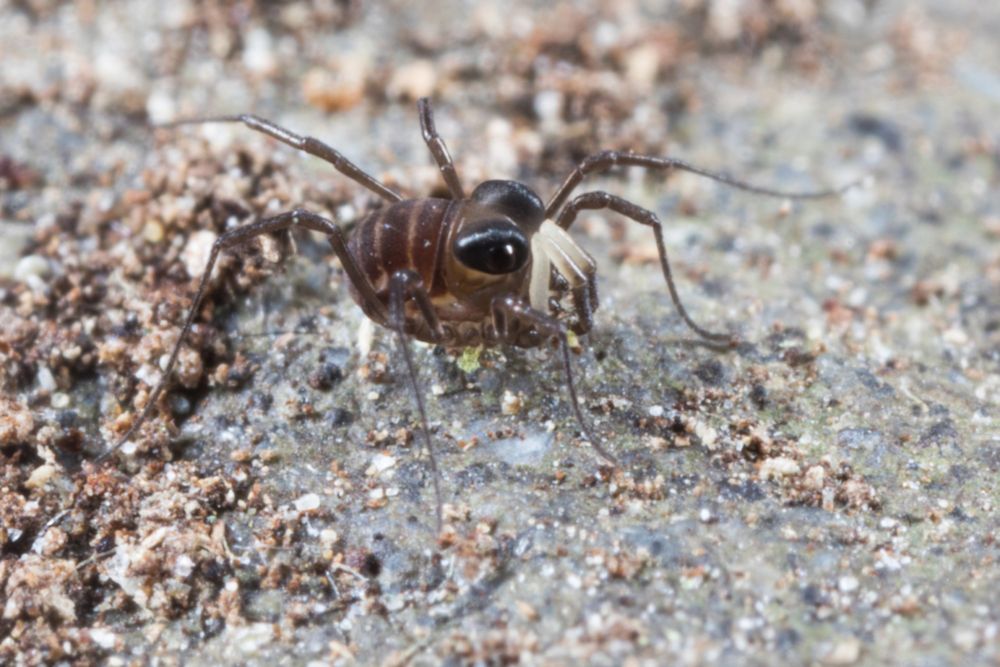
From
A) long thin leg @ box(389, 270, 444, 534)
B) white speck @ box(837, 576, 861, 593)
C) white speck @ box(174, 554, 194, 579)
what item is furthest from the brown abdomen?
white speck @ box(837, 576, 861, 593)

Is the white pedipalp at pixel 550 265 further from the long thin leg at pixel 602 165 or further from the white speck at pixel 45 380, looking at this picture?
the white speck at pixel 45 380

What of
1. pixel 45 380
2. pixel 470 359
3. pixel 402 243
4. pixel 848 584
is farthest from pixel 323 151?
pixel 848 584

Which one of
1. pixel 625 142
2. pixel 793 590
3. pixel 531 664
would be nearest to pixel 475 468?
pixel 531 664

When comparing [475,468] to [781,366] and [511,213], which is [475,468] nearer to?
[511,213]

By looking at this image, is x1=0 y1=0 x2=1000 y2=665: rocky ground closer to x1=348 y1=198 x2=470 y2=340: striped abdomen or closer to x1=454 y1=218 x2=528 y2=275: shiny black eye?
x1=348 y1=198 x2=470 y2=340: striped abdomen

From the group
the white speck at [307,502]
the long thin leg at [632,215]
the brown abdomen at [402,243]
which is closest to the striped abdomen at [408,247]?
the brown abdomen at [402,243]

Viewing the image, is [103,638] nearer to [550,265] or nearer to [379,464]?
[379,464]
